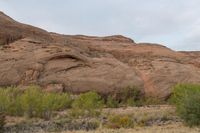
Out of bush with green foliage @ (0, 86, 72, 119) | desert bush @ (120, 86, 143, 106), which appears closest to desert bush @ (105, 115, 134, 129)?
bush with green foliage @ (0, 86, 72, 119)

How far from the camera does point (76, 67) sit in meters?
45.1

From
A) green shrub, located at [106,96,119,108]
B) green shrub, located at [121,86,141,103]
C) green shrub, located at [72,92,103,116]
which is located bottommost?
green shrub, located at [106,96,119,108]

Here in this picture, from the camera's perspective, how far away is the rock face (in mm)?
43188

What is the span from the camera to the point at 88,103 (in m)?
30.7

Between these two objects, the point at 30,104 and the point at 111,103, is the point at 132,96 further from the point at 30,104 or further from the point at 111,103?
the point at 30,104

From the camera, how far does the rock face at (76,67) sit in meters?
43.2

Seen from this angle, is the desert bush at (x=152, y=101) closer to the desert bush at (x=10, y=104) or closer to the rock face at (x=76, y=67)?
the rock face at (x=76, y=67)

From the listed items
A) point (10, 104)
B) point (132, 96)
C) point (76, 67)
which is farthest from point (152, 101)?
point (10, 104)

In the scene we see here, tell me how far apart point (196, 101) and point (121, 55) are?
30.4 metres

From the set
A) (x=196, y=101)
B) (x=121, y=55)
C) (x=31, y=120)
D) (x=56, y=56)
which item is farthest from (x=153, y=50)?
(x=196, y=101)

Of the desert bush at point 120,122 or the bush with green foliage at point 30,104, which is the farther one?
the bush with green foliage at point 30,104

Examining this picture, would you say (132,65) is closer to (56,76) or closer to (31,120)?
(56,76)

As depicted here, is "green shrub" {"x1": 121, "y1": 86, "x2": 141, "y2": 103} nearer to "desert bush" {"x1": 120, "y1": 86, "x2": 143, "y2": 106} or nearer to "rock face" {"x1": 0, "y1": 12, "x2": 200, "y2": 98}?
"desert bush" {"x1": 120, "y1": 86, "x2": 143, "y2": 106}

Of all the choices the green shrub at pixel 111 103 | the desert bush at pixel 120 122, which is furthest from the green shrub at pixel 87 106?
the green shrub at pixel 111 103
